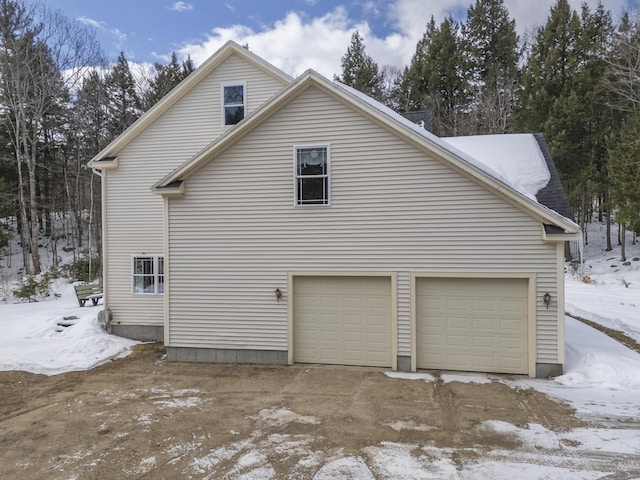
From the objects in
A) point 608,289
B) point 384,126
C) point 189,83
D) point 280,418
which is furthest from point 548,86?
point 280,418

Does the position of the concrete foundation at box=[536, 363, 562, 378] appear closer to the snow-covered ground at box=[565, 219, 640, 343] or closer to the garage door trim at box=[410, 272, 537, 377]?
the garage door trim at box=[410, 272, 537, 377]

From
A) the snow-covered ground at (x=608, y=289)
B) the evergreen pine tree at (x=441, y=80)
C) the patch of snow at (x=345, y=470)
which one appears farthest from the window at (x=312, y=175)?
the evergreen pine tree at (x=441, y=80)

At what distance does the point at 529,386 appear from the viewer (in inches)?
279

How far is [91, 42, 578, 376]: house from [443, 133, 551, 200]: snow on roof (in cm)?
212

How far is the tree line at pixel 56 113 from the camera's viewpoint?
68.9 feet

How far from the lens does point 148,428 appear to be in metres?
5.58

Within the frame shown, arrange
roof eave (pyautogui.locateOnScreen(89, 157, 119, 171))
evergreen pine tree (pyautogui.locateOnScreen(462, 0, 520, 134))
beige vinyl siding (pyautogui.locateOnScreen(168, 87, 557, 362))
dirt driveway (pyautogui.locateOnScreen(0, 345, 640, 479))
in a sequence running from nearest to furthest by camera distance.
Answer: dirt driveway (pyautogui.locateOnScreen(0, 345, 640, 479))
beige vinyl siding (pyautogui.locateOnScreen(168, 87, 557, 362))
roof eave (pyautogui.locateOnScreen(89, 157, 119, 171))
evergreen pine tree (pyautogui.locateOnScreen(462, 0, 520, 134))

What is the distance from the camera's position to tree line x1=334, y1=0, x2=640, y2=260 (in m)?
21.9

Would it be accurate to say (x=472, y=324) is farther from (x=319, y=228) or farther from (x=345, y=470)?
(x=345, y=470)

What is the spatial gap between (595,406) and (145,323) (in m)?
10.5

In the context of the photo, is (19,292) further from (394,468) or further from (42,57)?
(394,468)

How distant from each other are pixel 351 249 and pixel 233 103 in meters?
5.74

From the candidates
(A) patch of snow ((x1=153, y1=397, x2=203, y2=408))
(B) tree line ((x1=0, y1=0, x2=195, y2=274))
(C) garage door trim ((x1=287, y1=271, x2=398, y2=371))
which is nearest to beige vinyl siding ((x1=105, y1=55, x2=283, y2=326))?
(C) garage door trim ((x1=287, y1=271, x2=398, y2=371))

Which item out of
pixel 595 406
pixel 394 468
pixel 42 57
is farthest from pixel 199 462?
pixel 42 57
